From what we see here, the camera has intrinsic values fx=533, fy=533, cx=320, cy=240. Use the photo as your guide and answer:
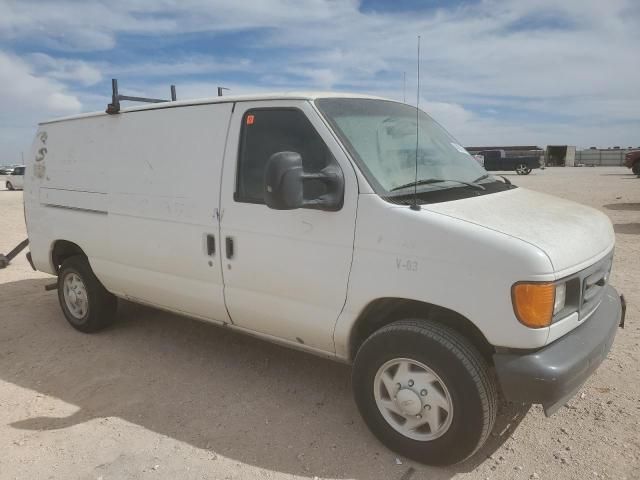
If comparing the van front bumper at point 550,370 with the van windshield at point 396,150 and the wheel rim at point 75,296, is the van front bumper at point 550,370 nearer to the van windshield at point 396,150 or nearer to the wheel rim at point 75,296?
the van windshield at point 396,150

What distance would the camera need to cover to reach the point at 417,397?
117 inches

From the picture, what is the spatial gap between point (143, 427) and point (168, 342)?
156cm

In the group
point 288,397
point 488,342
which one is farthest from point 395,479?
point 288,397

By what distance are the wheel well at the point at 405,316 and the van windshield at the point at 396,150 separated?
0.64 m

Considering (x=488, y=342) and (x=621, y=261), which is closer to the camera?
(x=488, y=342)

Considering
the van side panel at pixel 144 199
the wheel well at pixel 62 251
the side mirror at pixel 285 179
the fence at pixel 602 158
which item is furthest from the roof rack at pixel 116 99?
the fence at pixel 602 158

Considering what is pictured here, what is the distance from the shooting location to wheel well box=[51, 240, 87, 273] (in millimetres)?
5271

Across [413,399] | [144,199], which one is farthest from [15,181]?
[413,399]

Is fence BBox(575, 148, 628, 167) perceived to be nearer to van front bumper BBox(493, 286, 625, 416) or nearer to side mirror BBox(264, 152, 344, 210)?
van front bumper BBox(493, 286, 625, 416)

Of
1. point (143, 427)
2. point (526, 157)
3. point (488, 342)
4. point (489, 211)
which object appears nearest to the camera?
point (488, 342)

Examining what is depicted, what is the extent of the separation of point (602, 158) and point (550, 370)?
61.4m

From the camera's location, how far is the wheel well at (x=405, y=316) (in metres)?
2.97

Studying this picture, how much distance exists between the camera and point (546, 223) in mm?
2967

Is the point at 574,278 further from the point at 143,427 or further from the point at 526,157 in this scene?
the point at 526,157
